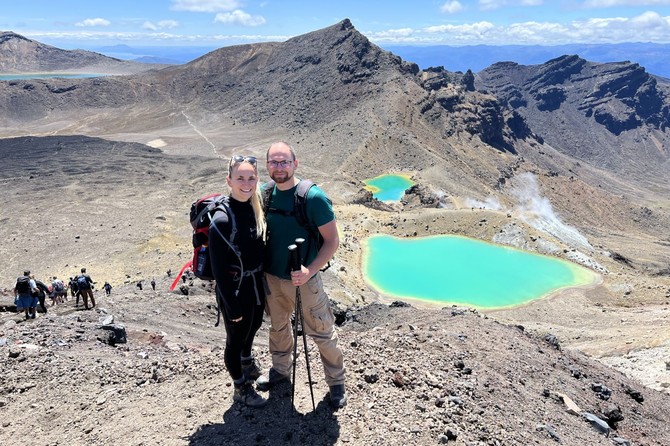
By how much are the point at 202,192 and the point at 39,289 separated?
124ft

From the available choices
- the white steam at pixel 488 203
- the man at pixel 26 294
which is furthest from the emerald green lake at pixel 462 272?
the white steam at pixel 488 203

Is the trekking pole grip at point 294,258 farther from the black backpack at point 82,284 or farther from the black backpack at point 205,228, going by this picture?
the black backpack at point 82,284

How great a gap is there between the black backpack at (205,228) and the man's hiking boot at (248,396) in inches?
68.1

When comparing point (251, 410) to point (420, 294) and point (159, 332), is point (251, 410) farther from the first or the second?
point (420, 294)

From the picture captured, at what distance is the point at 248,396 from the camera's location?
643 cm

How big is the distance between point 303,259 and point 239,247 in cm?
73

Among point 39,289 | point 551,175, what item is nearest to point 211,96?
point 551,175

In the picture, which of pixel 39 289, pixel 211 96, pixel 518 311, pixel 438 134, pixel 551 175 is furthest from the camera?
pixel 211 96

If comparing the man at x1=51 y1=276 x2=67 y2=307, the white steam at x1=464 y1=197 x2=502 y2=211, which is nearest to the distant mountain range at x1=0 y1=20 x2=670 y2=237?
the white steam at x1=464 y1=197 x2=502 y2=211

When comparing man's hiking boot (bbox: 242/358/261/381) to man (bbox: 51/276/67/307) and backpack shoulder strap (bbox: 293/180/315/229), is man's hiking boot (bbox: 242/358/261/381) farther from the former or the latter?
man (bbox: 51/276/67/307)

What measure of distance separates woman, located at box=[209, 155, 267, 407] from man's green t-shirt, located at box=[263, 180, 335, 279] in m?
0.14

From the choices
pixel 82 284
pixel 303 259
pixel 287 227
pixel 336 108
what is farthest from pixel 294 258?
pixel 336 108

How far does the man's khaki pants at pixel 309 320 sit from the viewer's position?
5918 millimetres

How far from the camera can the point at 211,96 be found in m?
114
